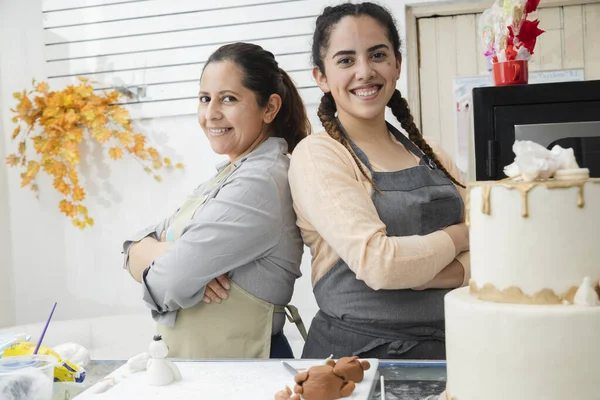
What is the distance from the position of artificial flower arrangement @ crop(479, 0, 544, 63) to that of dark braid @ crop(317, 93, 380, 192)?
1.39ft

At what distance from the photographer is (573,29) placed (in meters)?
3.40

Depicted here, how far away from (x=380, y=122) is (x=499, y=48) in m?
0.34

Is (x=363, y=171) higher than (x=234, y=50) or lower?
lower

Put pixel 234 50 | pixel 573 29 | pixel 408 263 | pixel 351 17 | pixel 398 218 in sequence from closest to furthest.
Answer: pixel 408 263, pixel 398 218, pixel 351 17, pixel 234 50, pixel 573 29

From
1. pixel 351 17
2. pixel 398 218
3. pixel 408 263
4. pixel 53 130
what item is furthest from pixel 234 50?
pixel 53 130

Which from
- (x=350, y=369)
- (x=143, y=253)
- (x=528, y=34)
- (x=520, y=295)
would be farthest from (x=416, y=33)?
(x=520, y=295)

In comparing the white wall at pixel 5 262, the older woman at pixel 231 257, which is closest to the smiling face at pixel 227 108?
the older woman at pixel 231 257

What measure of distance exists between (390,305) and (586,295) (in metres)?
0.67

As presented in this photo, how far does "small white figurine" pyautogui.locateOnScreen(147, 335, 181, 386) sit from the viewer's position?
1.22 metres

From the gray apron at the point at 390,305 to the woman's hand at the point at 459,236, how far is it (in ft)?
0.37

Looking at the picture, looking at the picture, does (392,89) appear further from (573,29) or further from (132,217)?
(132,217)

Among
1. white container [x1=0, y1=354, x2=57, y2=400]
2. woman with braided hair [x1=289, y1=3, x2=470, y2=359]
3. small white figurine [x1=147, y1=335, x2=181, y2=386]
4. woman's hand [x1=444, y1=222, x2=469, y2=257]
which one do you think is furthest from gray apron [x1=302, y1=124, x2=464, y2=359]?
white container [x1=0, y1=354, x2=57, y2=400]

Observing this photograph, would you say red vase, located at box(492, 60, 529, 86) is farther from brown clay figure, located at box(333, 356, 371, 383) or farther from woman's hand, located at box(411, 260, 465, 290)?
brown clay figure, located at box(333, 356, 371, 383)

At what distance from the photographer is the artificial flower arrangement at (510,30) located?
5.11ft
